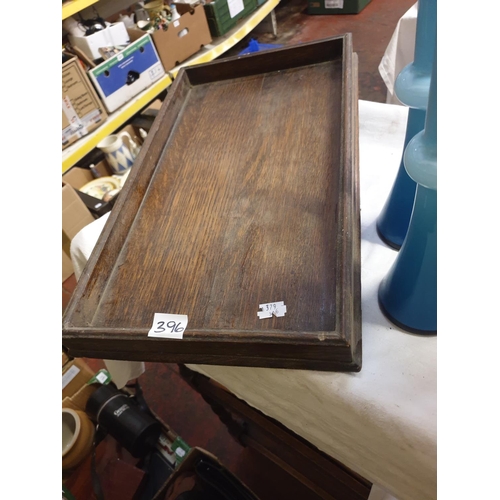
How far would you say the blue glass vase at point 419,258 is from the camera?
1.16ft

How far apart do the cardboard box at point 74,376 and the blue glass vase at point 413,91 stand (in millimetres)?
1037

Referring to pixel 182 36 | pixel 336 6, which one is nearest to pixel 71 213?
pixel 182 36

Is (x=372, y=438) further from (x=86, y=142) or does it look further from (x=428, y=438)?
(x=86, y=142)

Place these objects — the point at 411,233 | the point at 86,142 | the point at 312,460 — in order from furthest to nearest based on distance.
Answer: the point at 86,142 → the point at 312,460 → the point at 411,233

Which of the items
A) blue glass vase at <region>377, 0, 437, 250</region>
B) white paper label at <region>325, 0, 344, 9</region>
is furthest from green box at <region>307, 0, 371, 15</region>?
blue glass vase at <region>377, 0, 437, 250</region>

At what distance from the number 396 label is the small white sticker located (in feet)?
0.30

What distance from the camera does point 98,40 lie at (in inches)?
60.6

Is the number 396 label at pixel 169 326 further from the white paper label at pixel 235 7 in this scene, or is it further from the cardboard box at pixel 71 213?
the white paper label at pixel 235 7

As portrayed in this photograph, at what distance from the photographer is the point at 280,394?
55 cm

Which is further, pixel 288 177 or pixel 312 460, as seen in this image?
pixel 312 460

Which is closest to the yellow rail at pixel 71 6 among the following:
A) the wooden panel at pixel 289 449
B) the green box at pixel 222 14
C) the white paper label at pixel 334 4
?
the green box at pixel 222 14

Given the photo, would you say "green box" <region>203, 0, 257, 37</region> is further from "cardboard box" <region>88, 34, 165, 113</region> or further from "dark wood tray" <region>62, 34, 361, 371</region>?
"dark wood tray" <region>62, 34, 361, 371</region>
